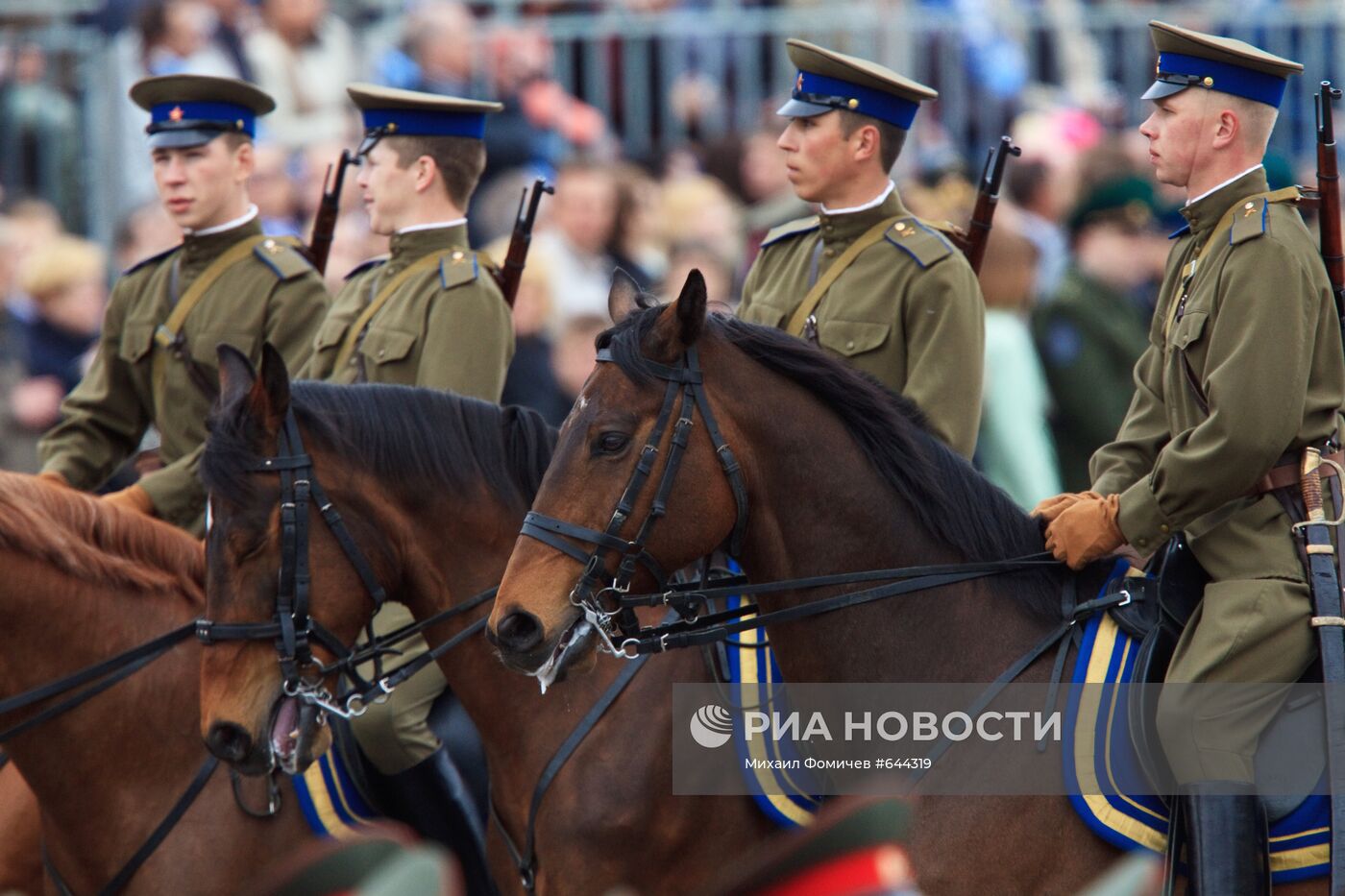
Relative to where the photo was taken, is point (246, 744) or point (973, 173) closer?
point (246, 744)

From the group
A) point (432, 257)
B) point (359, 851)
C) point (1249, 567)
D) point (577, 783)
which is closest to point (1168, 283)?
point (1249, 567)

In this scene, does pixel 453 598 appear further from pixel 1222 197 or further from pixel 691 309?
pixel 1222 197

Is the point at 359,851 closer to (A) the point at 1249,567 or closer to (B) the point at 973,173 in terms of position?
(A) the point at 1249,567

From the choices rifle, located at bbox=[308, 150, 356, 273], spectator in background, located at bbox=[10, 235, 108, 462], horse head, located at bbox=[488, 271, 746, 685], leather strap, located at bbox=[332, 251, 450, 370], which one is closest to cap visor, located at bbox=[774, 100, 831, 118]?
leather strap, located at bbox=[332, 251, 450, 370]

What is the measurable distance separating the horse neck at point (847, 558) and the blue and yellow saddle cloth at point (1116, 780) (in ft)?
0.73

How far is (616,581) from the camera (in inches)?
188

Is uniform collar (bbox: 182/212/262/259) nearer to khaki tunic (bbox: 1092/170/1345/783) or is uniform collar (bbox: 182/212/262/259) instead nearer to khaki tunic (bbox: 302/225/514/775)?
khaki tunic (bbox: 302/225/514/775)

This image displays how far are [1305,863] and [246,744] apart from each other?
275 centimetres

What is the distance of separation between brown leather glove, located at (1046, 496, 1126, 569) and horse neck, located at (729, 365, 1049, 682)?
183 millimetres

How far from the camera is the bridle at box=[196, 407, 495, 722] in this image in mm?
5398

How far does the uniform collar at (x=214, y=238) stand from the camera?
7.22 m

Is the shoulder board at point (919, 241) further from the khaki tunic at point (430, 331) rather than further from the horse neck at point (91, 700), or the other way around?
the horse neck at point (91, 700)

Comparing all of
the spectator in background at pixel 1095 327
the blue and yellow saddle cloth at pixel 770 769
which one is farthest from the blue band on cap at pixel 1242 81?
the spectator in background at pixel 1095 327

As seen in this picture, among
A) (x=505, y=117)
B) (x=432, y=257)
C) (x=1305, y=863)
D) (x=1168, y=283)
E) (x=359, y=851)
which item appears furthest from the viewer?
(x=505, y=117)
